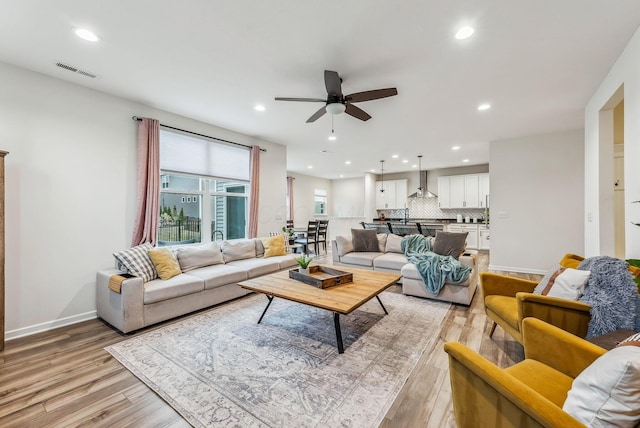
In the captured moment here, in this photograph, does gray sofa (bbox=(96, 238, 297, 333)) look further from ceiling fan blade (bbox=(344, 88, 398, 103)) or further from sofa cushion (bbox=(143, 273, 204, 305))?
ceiling fan blade (bbox=(344, 88, 398, 103))

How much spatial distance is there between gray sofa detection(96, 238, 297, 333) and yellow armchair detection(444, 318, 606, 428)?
2956mm

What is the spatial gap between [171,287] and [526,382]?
3229 millimetres

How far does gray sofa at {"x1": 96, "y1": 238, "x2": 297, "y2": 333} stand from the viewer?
9.07ft

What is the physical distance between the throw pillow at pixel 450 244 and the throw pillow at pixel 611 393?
128 inches

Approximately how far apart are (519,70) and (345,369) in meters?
3.47

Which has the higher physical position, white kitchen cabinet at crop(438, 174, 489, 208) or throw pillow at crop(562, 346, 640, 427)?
white kitchen cabinet at crop(438, 174, 489, 208)

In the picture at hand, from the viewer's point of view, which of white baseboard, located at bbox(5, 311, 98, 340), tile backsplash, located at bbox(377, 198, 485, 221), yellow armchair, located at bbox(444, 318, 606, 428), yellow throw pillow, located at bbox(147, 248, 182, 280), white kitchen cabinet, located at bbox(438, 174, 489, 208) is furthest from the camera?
tile backsplash, located at bbox(377, 198, 485, 221)

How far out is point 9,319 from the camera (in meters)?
2.69

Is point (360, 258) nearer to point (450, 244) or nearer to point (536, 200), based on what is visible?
point (450, 244)

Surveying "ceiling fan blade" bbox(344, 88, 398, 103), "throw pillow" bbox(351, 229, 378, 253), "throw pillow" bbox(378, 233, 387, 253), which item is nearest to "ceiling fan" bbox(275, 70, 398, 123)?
"ceiling fan blade" bbox(344, 88, 398, 103)

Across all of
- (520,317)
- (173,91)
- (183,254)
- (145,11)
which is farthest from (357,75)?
(183,254)

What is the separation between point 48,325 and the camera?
292 centimetres

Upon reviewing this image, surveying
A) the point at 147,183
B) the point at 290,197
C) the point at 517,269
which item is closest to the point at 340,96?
the point at 147,183

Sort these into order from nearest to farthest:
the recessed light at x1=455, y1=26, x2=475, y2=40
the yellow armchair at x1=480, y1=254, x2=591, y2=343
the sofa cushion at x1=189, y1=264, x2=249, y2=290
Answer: the yellow armchair at x1=480, y1=254, x2=591, y2=343 → the recessed light at x1=455, y1=26, x2=475, y2=40 → the sofa cushion at x1=189, y1=264, x2=249, y2=290
